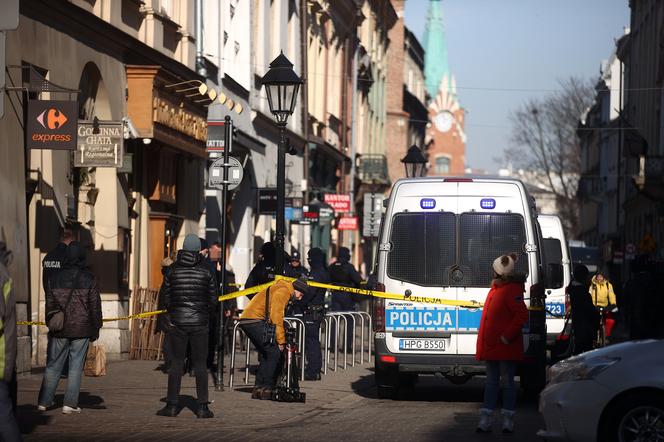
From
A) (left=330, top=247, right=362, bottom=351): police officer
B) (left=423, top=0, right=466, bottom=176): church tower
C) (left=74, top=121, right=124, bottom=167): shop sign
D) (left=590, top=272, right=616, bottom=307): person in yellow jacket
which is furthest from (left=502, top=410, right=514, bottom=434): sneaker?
(left=423, top=0, right=466, bottom=176): church tower

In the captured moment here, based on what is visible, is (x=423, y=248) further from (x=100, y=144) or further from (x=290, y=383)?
(x=100, y=144)

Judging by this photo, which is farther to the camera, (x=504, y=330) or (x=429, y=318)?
(x=429, y=318)

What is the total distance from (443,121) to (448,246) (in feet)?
517

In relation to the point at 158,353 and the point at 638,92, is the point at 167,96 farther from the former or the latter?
the point at 638,92

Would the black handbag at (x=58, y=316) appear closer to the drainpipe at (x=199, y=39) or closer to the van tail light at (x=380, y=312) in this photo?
the van tail light at (x=380, y=312)

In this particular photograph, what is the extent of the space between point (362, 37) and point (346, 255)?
1262 inches

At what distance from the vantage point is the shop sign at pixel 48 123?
17.8 meters

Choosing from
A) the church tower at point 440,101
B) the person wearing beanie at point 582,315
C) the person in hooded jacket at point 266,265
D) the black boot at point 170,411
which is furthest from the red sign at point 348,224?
the church tower at point 440,101

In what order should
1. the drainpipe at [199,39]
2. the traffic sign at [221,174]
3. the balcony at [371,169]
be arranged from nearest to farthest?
the traffic sign at [221,174], the drainpipe at [199,39], the balcony at [371,169]

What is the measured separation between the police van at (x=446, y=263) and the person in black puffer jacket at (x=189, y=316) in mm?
3201

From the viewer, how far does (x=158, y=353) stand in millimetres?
23156

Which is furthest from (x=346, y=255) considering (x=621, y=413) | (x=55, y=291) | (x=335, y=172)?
(x=335, y=172)

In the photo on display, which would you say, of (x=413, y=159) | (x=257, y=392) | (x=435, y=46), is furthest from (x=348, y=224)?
(x=435, y=46)

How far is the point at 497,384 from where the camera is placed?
45.3 ft
